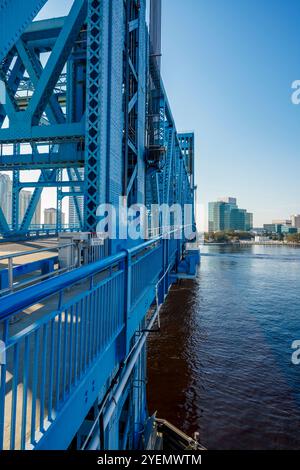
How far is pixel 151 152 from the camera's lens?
11.5 meters

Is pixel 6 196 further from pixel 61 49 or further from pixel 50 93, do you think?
pixel 61 49

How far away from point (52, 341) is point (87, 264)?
888 millimetres

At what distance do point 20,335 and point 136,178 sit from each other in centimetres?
948

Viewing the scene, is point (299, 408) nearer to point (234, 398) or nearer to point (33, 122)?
point (234, 398)

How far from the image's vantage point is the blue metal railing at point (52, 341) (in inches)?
65.2

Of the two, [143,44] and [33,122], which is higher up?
[143,44]

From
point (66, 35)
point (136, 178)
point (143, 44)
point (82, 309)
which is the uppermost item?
point (143, 44)

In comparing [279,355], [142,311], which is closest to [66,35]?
[142,311]

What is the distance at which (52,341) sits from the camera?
2027 mm

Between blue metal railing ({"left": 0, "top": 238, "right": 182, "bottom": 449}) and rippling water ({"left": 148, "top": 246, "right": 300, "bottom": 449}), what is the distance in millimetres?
10719

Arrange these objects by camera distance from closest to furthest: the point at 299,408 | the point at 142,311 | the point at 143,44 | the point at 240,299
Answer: the point at 142,311 < the point at 143,44 < the point at 299,408 < the point at 240,299

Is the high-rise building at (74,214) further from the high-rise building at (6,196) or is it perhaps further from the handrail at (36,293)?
the handrail at (36,293)

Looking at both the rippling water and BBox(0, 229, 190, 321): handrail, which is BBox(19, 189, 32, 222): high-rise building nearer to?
the rippling water

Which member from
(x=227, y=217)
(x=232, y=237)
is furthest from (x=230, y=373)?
(x=227, y=217)
